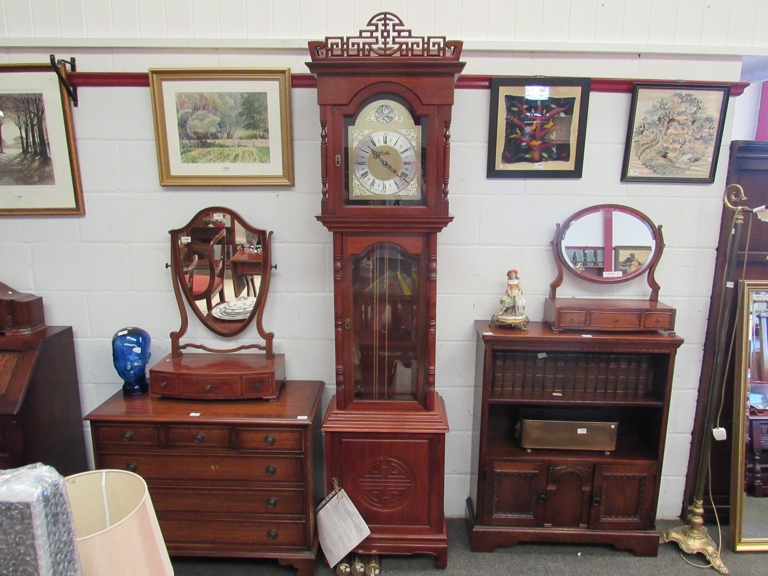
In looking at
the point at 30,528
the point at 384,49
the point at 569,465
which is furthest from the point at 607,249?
the point at 30,528

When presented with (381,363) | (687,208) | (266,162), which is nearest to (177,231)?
(266,162)

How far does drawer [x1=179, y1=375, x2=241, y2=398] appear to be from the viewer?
1890mm

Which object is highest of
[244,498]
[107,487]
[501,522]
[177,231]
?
[177,231]

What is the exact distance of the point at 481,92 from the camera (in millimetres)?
1946

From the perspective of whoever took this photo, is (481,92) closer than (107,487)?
No

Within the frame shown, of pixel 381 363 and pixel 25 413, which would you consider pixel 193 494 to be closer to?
pixel 25 413

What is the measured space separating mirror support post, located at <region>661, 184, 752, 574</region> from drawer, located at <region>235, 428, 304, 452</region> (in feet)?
5.66

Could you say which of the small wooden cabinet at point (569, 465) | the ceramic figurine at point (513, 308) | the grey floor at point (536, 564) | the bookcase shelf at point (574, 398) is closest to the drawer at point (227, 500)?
the grey floor at point (536, 564)

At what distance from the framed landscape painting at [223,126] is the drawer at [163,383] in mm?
813

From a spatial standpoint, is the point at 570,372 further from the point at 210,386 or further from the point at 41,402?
the point at 41,402

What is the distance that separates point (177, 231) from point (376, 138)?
3.18ft

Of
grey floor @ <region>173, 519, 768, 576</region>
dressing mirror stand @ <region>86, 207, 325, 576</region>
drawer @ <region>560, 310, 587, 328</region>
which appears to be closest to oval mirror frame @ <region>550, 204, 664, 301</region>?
drawer @ <region>560, 310, 587, 328</region>

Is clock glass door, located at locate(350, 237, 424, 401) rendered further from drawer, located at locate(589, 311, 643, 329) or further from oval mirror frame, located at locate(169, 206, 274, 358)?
drawer, located at locate(589, 311, 643, 329)

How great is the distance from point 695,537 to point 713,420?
519 millimetres
